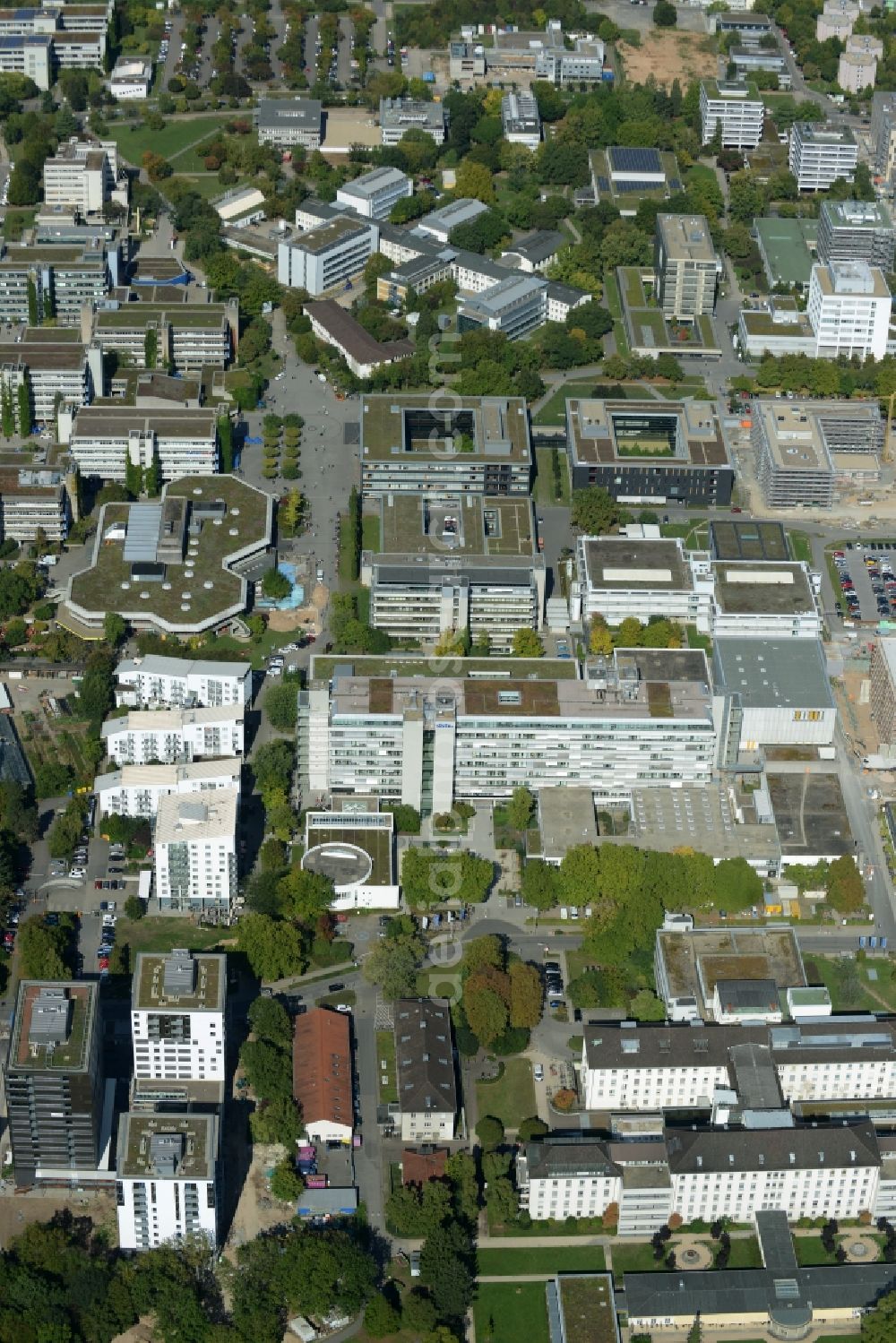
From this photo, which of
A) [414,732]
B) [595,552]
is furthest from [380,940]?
[595,552]

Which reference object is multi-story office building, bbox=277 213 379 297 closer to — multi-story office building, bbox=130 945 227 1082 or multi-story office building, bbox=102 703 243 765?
multi-story office building, bbox=102 703 243 765

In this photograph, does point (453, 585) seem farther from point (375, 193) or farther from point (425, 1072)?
point (375, 193)

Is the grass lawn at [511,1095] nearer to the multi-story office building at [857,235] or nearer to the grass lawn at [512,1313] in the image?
the grass lawn at [512,1313]

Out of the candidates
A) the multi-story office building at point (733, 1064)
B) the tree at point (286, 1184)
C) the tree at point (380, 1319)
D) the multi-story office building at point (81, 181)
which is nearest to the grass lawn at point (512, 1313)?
the tree at point (380, 1319)

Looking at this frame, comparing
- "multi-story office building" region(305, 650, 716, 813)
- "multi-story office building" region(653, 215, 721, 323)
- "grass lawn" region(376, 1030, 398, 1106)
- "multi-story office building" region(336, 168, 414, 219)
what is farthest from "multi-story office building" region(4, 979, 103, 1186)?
"multi-story office building" region(336, 168, 414, 219)

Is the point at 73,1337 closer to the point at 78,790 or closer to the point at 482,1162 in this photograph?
the point at 482,1162

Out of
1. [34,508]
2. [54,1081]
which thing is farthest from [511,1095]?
[34,508]
